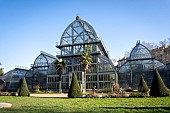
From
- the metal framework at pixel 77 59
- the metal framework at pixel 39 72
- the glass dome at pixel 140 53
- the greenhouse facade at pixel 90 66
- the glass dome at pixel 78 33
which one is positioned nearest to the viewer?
the greenhouse facade at pixel 90 66

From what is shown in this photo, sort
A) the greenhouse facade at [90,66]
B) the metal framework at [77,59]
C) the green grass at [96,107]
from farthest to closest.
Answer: the metal framework at [77,59]
the greenhouse facade at [90,66]
the green grass at [96,107]

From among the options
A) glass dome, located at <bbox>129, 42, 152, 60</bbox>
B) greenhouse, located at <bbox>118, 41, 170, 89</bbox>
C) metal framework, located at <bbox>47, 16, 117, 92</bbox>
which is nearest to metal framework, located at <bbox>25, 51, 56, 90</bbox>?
metal framework, located at <bbox>47, 16, 117, 92</bbox>

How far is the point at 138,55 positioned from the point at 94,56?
1201 cm

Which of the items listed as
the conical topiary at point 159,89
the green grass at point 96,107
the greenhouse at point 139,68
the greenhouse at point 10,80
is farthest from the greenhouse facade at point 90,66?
the green grass at point 96,107

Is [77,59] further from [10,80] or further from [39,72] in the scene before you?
[10,80]

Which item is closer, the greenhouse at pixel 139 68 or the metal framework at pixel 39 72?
the greenhouse at pixel 139 68

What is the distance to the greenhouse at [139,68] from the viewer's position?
47.4 meters

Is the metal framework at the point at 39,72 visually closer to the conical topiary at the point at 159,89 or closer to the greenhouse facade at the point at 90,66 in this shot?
the greenhouse facade at the point at 90,66

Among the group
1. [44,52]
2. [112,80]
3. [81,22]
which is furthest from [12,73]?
[112,80]

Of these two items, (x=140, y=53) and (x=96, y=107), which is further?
(x=140, y=53)

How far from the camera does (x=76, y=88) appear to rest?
90.9ft

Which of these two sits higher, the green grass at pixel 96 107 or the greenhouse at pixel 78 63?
the greenhouse at pixel 78 63

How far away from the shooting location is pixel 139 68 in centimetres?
4888

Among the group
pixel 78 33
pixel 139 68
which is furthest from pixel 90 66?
pixel 139 68
